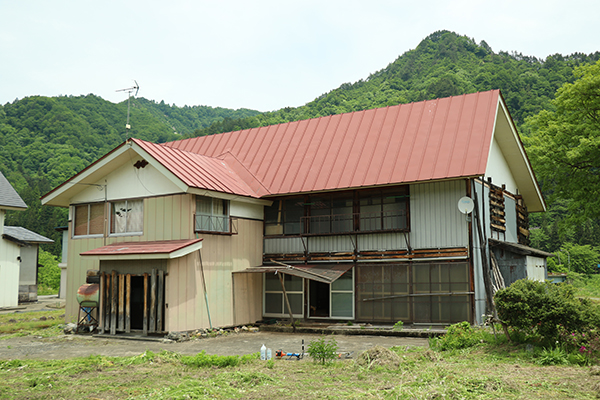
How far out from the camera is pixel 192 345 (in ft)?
47.9

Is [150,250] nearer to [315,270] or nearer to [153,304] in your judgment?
[153,304]

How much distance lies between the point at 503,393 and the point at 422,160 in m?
10.2

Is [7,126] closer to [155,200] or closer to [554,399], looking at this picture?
[155,200]

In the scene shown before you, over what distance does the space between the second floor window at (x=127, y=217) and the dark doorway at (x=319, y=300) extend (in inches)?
249

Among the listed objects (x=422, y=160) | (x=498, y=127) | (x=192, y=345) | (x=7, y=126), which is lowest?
(x=192, y=345)

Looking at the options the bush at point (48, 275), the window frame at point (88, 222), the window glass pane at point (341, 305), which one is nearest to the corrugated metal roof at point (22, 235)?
the window frame at point (88, 222)

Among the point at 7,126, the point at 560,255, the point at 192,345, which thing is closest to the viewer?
the point at 192,345

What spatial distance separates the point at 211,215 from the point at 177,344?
4.44 m

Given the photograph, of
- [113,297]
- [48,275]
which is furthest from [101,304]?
[48,275]

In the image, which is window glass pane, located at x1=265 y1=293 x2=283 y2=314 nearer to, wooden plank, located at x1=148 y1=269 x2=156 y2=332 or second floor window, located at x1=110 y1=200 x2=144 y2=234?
wooden plank, located at x1=148 y1=269 x2=156 y2=332

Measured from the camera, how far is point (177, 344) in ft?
48.9

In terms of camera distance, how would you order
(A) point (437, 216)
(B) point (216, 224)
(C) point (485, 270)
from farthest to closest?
1. (B) point (216, 224)
2. (A) point (437, 216)
3. (C) point (485, 270)

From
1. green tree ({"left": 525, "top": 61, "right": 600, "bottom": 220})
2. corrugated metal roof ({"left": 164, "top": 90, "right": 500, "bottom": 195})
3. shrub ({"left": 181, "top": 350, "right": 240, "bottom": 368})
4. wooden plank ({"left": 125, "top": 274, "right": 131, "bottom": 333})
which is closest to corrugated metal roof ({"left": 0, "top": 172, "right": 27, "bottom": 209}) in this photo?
corrugated metal roof ({"left": 164, "top": 90, "right": 500, "bottom": 195})

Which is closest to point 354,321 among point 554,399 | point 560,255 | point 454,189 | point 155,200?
point 454,189
